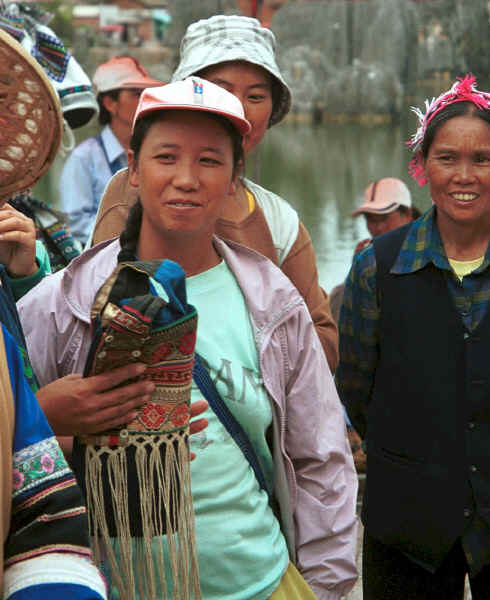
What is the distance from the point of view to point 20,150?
153 cm

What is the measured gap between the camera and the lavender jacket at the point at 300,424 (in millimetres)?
1822

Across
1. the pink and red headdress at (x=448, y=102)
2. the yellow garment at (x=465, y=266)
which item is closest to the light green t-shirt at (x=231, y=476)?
the yellow garment at (x=465, y=266)

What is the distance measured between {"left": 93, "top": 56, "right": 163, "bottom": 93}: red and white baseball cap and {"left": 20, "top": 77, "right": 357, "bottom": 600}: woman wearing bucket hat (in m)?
2.86

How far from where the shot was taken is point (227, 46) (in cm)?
234

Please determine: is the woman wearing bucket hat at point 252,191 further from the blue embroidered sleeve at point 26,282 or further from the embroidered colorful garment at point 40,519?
the embroidered colorful garment at point 40,519

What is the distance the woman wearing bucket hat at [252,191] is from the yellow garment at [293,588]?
61 cm

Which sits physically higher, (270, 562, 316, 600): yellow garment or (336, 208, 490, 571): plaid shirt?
(336, 208, 490, 571): plaid shirt

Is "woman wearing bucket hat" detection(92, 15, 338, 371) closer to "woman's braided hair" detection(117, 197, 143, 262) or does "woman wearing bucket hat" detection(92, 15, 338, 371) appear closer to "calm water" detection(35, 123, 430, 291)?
"woman's braided hair" detection(117, 197, 143, 262)

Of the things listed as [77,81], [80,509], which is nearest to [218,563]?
[80,509]

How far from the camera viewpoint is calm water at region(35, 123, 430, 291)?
8.77 m

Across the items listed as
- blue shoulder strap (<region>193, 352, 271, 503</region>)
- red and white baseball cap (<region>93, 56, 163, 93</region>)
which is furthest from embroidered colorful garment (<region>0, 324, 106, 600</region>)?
red and white baseball cap (<region>93, 56, 163, 93</region>)

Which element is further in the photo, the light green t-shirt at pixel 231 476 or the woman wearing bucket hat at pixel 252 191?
the woman wearing bucket hat at pixel 252 191

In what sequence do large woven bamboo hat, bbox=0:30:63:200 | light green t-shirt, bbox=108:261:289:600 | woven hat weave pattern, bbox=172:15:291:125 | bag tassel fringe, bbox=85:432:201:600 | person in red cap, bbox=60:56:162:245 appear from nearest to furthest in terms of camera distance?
large woven bamboo hat, bbox=0:30:63:200
bag tassel fringe, bbox=85:432:201:600
light green t-shirt, bbox=108:261:289:600
woven hat weave pattern, bbox=172:15:291:125
person in red cap, bbox=60:56:162:245

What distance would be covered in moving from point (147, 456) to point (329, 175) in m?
10.5
